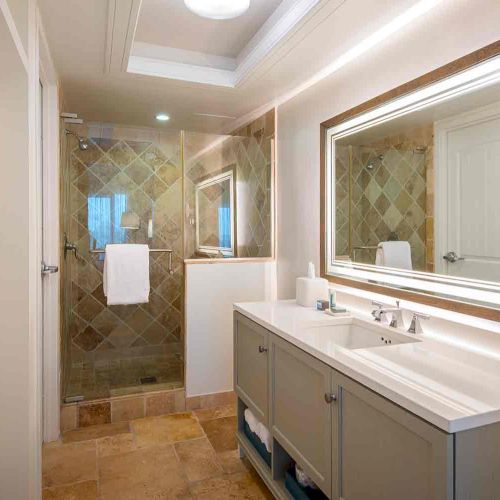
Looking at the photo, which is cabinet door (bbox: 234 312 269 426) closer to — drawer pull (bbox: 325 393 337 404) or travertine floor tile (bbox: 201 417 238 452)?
travertine floor tile (bbox: 201 417 238 452)

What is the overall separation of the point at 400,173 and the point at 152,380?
217 centimetres

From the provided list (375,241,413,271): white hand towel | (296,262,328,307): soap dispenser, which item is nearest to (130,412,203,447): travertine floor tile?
(296,262,328,307): soap dispenser

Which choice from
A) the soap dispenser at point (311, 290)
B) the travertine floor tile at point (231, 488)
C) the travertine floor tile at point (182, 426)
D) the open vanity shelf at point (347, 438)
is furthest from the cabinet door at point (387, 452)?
the travertine floor tile at point (182, 426)

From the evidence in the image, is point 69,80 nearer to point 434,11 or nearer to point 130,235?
point 130,235

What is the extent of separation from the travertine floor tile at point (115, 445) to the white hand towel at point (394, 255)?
1.73m

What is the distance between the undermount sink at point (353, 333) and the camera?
1.79 meters

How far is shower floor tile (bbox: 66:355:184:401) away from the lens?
2848 mm

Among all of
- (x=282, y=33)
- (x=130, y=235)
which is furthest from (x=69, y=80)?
(x=282, y=33)

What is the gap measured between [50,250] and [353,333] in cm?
176

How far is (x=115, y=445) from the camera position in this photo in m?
2.45

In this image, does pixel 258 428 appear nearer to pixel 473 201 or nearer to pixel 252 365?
pixel 252 365

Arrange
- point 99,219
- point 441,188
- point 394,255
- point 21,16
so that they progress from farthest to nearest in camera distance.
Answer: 1. point 99,219
2. point 394,255
3. point 441,188
4. point 21,16

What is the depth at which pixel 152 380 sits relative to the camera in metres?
3.01

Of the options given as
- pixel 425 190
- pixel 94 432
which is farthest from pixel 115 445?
pixel 425 190
